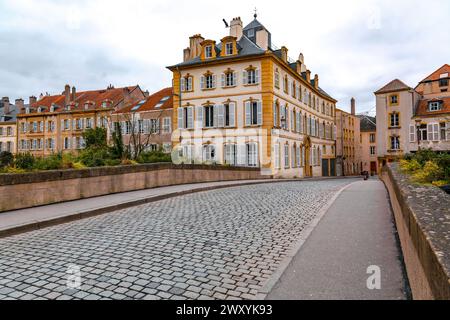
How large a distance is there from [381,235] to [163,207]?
580 cm

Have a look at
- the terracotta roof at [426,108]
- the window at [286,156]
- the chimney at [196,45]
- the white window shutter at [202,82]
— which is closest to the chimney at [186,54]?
the chimney at [196,45]

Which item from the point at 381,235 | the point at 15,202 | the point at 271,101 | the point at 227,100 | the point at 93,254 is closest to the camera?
the point at 93,254

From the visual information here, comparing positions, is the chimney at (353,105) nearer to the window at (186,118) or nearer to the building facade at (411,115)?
the building facade at (411,115)

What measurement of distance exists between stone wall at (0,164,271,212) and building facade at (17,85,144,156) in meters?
33.1

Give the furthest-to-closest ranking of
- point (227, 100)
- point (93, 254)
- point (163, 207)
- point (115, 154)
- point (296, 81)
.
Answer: point (296, 81), point (227, 100), point (115, 154), point (163, 207), point (93, 254)

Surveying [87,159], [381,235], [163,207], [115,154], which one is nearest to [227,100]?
[115,154]

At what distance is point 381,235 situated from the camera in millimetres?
5984

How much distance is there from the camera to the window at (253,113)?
28559 millimetres

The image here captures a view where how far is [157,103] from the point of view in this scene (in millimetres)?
39594

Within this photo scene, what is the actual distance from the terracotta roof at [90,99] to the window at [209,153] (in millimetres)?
22552

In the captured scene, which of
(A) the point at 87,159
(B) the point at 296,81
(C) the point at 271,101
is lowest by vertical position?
(A) the point at 87,159

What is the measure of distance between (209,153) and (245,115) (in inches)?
187

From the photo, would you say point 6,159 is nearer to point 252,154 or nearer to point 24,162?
point 24,162
